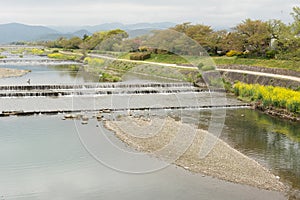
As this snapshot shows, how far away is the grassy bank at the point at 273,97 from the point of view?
53.7ft

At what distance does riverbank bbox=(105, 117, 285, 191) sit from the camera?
31.4 feet

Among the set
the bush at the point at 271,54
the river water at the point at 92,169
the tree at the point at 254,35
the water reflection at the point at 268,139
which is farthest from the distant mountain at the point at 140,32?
the tree at the point at 254,35

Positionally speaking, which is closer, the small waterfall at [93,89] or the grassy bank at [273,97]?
the grassy bank at [273,97]

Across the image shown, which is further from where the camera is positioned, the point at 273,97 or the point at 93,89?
the point at 93,89

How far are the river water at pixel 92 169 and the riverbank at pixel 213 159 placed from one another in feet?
1.10

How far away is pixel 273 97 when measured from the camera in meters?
17.6

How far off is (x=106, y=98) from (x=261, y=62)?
12.3 meters

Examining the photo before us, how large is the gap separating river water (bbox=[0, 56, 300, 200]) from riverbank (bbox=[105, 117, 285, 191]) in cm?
33

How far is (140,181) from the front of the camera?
9.59 metres

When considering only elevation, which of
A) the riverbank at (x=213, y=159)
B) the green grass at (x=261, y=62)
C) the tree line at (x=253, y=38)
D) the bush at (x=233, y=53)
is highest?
the tree line at (x=253, y=38)

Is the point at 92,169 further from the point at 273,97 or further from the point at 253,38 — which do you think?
the point at 253,38

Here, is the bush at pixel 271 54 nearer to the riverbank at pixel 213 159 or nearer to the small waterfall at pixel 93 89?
the small waterfall at pixel 93 89

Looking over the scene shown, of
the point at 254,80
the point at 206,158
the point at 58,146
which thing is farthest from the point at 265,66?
the point at 58,146

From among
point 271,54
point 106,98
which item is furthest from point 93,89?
point 271,54
